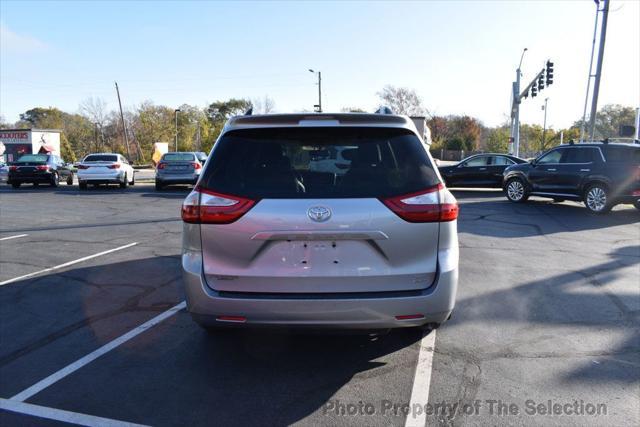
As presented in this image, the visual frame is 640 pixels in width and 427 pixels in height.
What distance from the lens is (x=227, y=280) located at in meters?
3.33

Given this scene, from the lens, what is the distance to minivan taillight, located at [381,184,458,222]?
3.27 meters

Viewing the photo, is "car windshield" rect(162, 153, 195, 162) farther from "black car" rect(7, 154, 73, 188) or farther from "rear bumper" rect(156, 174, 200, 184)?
"black car" rect(7, 154, 73, 188)

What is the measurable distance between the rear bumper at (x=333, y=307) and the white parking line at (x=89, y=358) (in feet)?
4.41

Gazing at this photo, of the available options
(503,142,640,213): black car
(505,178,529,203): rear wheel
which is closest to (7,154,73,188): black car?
(505,178,529,203): rear wheel

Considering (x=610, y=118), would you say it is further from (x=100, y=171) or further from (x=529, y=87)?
(x=100, y=171)

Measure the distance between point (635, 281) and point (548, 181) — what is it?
8.72 m

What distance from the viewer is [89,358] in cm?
406

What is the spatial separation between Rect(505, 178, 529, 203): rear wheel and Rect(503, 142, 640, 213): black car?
0.21ft

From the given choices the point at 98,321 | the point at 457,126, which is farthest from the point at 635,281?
the point at 457,126

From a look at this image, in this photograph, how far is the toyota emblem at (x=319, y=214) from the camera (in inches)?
125

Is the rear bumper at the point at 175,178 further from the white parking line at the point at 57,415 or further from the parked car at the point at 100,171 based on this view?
the white parking line at the point at 57,415

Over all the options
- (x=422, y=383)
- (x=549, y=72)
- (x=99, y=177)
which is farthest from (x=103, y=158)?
(x=549, y=72)

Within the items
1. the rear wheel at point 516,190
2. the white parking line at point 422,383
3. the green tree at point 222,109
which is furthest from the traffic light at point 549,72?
the green tree at point 222,109

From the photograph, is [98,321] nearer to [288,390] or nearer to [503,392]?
[288,390]
